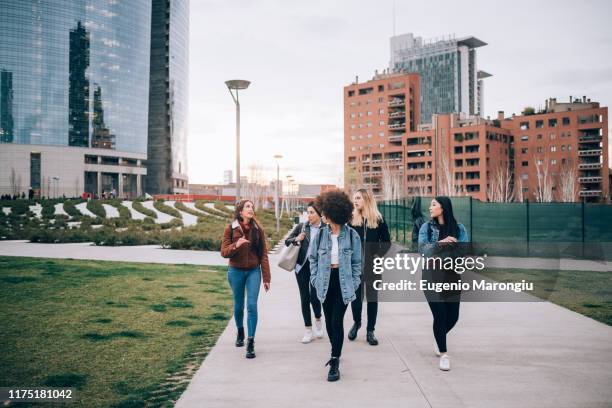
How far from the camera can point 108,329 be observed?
6902mm

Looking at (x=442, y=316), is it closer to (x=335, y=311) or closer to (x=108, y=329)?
(x=335, y=311)

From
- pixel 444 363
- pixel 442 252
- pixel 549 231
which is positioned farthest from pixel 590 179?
pixel 444 363

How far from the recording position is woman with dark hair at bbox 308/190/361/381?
4.93 metres

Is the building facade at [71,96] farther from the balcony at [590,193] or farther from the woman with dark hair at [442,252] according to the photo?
the woman with dark hair at [442,252]

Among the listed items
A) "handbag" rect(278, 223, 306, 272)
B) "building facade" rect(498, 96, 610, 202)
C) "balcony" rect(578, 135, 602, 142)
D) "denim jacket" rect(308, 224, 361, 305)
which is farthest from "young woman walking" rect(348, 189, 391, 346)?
"balcony" rect(578, 135, 602, 142)

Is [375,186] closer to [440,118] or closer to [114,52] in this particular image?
[440,118]

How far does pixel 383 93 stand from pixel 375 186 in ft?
71.7

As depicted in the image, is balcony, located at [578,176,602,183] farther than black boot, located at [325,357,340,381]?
Yes

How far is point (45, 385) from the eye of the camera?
4664mm

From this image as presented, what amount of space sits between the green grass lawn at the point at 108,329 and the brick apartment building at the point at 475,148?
6913cm

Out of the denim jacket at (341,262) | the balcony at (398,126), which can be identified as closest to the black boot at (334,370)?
the denim jacket at (341,262)

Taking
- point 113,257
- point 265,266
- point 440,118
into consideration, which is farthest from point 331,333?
point 440,118

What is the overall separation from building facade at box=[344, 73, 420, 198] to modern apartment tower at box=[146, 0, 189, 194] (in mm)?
54832

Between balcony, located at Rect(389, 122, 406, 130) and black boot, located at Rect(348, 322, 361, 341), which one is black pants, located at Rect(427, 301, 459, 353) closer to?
black boot, located at Rect(348, 322, 361, 341)
